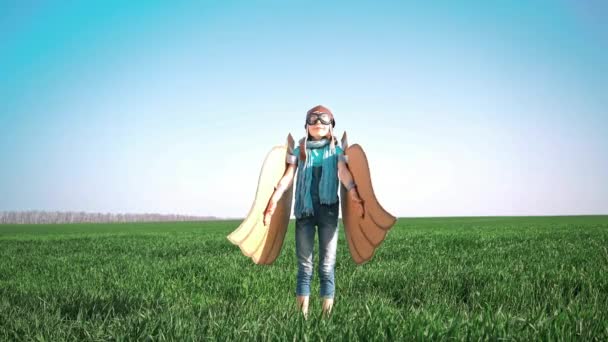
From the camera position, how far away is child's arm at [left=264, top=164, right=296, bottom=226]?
480 cm

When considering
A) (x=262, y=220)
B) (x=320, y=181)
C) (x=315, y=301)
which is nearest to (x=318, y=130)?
(x=320, y=181)

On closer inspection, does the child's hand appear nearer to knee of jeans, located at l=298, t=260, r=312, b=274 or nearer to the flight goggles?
knee of jeans, located at l=298, t=260, r=312, b=274

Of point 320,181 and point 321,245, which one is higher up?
point 320,181

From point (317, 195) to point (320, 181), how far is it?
0.15 meters

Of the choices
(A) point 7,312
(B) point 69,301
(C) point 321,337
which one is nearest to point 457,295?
(C) point 321,337

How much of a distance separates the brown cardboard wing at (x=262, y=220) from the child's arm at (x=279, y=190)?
2.1 inches

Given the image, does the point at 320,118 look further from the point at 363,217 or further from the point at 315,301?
the point at 315,301

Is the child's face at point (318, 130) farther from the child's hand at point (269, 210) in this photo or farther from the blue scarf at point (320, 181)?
the child's hand at point (269, 210)

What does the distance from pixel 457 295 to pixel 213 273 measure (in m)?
4.21

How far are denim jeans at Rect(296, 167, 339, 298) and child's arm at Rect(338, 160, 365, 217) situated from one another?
261 millimetres

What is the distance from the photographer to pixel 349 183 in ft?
15.8

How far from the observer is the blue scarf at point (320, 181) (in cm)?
488

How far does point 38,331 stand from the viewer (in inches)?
159

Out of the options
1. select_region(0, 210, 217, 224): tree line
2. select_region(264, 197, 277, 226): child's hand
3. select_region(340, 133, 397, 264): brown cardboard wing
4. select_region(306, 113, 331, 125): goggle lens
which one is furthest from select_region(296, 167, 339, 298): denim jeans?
select_region(0, 210, 217, 224): tree line
